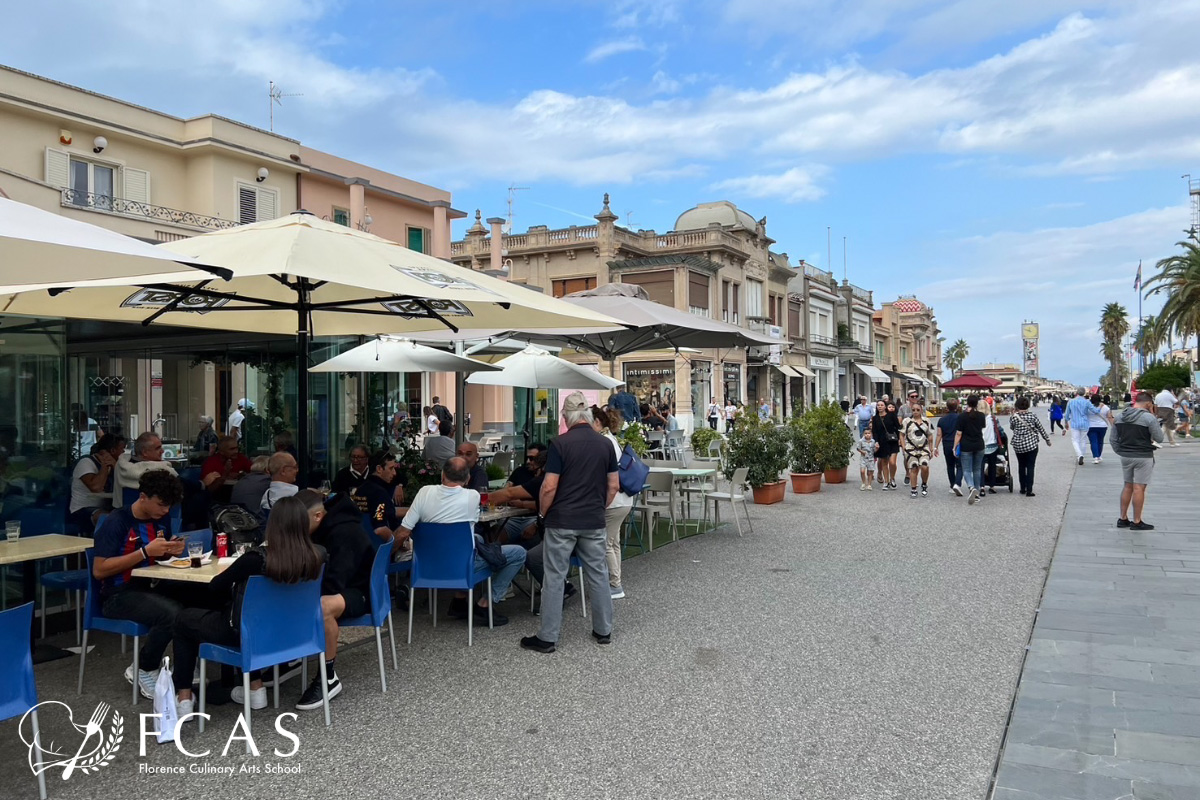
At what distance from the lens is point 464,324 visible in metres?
7.96

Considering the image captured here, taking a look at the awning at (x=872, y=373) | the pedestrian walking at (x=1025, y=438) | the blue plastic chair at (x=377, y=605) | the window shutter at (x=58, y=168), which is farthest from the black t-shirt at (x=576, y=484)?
the awning at (x=872, y=373)

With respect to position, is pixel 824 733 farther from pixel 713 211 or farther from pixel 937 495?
pixel 713 211

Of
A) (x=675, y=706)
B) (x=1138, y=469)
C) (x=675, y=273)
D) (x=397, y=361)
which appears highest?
(x=675, y=273)

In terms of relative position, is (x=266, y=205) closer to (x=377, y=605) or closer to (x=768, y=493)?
(x=768, y=493)

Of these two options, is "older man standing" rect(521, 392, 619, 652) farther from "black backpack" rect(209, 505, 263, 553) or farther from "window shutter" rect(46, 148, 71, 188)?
"window shutter" rect(46, 148, 71, 188)

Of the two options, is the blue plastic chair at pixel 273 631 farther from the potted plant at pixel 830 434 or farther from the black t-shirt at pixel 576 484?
the potted plant at pixel 830 434

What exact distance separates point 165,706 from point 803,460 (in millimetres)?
11635

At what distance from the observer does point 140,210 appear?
1850 cm

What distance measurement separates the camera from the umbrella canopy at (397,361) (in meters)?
9.18

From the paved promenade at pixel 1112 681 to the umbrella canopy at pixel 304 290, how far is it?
12.7 ft

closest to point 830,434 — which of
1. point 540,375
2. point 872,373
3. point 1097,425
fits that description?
point 540,375

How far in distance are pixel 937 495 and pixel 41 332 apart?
1263 cm

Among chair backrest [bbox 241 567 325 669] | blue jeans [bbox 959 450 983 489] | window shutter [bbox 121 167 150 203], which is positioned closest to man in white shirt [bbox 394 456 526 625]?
chair backrest [bbox 241 567 325 669]

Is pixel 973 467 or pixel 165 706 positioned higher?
pixel 973 467
